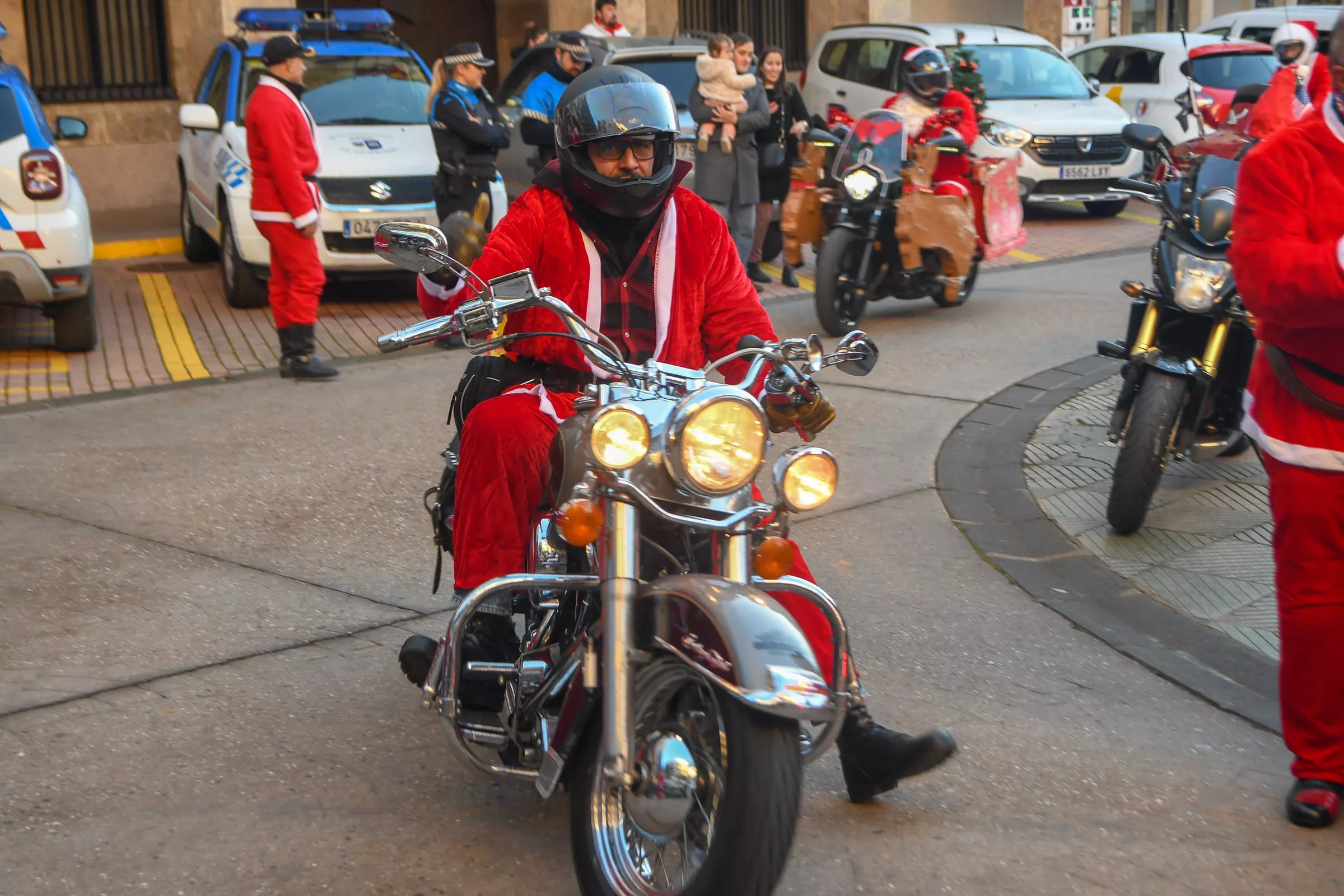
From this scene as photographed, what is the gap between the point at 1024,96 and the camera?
16422mm

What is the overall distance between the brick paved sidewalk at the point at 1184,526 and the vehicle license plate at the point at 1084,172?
8.23m

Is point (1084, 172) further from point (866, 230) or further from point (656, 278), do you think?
point (656, 278)

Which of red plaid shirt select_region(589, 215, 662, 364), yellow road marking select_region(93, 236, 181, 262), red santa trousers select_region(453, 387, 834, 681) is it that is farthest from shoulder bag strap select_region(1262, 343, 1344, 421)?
yellow road marking select_region(93, 236, 181, 262)

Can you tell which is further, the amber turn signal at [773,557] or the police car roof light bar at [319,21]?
the police car roof light bar at [319,21]

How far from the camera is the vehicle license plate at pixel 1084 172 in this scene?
15711 mm

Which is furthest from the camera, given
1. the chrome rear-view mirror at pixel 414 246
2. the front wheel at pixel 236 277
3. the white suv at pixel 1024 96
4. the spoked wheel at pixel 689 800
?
the white suv at pixel 1024 96

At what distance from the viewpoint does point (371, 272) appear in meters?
11.0

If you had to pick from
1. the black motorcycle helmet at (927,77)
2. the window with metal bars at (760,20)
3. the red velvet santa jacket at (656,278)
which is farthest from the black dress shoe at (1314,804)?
the window with metal bars at (760,20)

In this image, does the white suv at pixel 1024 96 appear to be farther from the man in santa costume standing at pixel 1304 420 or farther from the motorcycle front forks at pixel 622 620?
the motorcycle front forks at pixel 622 620

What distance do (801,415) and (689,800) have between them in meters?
0.86

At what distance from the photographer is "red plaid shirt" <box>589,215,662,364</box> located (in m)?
3.83

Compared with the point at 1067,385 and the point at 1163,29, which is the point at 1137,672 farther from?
the point at 1163,29

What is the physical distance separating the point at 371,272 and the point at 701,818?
8.48 m

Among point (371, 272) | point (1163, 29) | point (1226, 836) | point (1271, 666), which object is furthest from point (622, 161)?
point (1163, 29)
